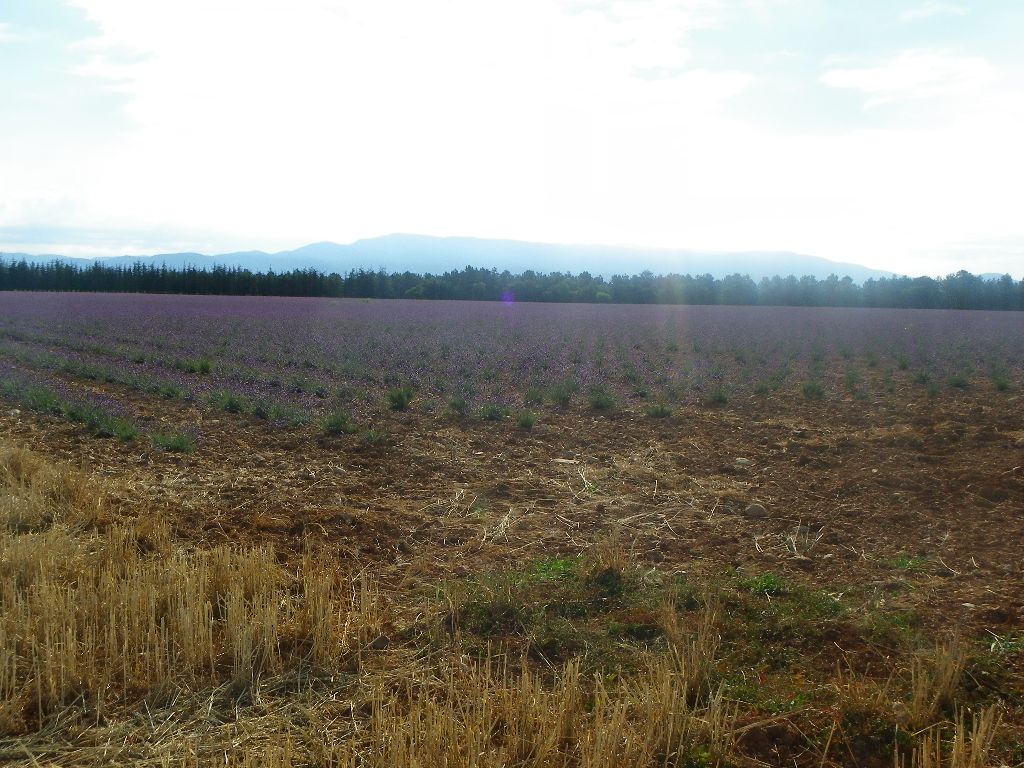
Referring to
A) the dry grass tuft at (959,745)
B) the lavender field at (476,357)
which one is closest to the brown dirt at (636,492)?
the dry grass tuft at (959,745)

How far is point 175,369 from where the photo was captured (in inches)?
577

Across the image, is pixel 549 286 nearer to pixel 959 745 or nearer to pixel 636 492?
pixel 636 492

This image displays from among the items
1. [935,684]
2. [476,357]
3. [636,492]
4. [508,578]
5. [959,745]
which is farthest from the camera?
[476,357]

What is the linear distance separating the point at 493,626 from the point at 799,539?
103 inches

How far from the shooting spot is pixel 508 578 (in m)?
5.05

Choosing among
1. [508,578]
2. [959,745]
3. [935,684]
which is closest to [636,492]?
[508,578]

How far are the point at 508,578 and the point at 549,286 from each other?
52.2 meters

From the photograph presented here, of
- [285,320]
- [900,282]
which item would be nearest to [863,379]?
[285,320]

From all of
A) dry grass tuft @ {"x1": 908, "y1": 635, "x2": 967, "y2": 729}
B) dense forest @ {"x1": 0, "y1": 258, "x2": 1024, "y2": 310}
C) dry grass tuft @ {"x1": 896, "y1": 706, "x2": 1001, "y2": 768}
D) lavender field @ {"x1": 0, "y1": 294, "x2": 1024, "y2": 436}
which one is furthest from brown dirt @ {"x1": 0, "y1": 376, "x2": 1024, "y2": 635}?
dense forest @ {"x1": 0, "y1": 258, "x2": 1024, "y2": 310}

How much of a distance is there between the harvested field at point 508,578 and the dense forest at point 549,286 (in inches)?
1618

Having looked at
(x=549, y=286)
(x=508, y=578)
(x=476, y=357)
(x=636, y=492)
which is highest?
(x=549, y=286)

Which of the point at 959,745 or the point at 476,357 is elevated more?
the point at 476,357

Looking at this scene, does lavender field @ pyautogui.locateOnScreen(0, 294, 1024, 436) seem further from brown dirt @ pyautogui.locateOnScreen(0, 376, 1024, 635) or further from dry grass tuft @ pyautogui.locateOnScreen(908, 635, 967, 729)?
dry grass tuft @ pyautogui.locateOnScreen(908, 635, 967, 729)

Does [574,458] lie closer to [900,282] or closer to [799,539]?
[799,539]
